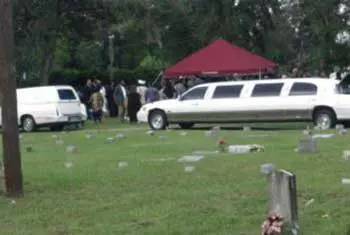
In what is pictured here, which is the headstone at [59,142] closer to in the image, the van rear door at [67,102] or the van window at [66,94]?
the van rear door at [67,102]

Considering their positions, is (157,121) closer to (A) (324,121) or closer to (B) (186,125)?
(B) (186,125)

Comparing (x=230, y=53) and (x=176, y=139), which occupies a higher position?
(x=230, y=53)

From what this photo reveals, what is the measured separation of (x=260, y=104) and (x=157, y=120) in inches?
150

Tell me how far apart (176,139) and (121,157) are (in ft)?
17.6

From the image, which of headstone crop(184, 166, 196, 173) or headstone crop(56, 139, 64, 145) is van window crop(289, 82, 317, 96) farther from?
headstone crop(184, 166, 196, 173)

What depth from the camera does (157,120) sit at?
27.4 m

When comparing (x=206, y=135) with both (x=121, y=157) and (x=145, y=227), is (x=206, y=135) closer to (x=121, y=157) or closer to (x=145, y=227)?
(x=121, y=157)

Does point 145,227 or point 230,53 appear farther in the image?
point 230,53

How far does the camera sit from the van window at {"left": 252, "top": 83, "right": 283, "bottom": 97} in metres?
25.3

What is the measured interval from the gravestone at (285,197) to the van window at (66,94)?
22481 mm

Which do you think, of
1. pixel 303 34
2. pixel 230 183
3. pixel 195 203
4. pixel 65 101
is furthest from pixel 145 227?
pixel 303 34

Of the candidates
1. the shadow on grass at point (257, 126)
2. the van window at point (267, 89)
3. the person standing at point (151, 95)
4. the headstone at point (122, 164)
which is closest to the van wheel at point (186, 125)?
the shadow on grass at point (257, 126)

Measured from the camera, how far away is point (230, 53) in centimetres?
3297

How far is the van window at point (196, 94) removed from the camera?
26609mm
